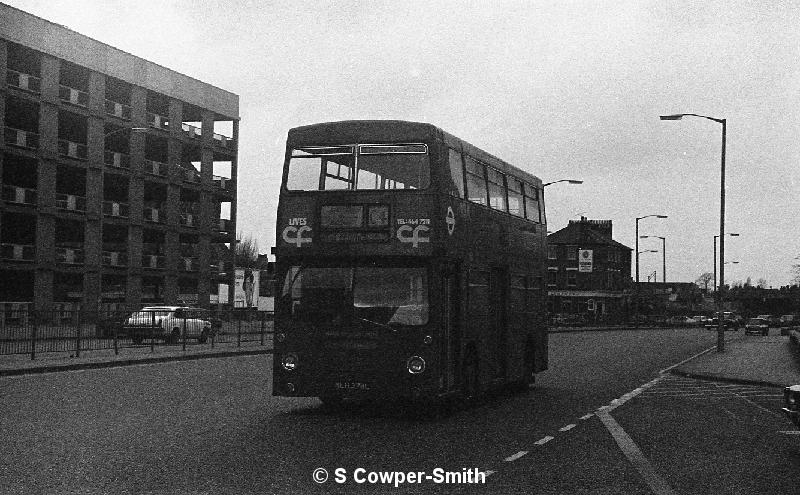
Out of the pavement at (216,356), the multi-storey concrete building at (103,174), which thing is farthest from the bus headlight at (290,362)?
the multi-storey concrete building at (103,174)

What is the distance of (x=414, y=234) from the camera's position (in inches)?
517

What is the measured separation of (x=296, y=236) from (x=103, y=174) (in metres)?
47.5

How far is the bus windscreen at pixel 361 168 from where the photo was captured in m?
13.3

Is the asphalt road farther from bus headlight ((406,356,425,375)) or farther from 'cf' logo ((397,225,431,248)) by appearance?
'cf' logo ((397,225,431,248))

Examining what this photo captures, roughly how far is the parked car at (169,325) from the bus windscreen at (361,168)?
16.6 meters

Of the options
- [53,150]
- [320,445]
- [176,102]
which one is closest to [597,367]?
[320,445]

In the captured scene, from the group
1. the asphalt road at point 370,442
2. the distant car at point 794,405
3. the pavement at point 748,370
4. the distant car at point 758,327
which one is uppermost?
the distant car at point 794,405

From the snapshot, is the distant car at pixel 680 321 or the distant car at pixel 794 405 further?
the distant car at pixel 680 321

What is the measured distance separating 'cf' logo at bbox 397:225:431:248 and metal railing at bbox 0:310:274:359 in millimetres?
14675

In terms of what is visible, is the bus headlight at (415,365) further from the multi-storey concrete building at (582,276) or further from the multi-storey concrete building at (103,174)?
the multi-storey concrete building at (582,276)

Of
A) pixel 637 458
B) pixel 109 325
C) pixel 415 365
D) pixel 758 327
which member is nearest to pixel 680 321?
pixel 758 327

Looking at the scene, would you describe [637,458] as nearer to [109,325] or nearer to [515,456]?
[515,456]

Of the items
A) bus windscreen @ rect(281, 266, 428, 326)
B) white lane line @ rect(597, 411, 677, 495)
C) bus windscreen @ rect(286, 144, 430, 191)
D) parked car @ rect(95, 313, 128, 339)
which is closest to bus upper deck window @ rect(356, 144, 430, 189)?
bus windscreen @ rect(286, 144, 430, 191)

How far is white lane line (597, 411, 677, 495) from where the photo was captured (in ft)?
27.5
